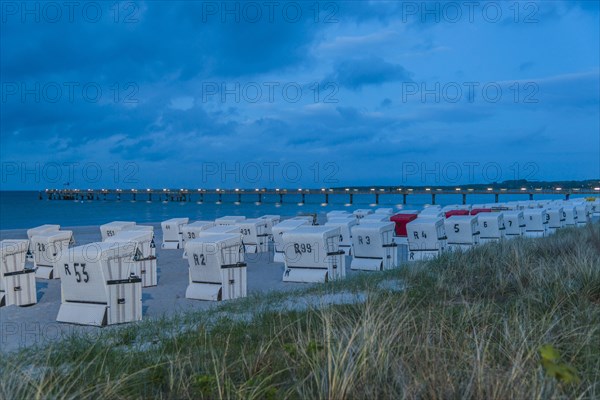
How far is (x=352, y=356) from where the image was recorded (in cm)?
384

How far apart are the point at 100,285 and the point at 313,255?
4.63m

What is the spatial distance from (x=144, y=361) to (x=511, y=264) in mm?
5454

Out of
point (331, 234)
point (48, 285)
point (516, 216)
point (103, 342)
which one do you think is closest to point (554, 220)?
point (516, 216)

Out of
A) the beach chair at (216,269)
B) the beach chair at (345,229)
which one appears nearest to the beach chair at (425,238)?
the beach chair at (345,229)

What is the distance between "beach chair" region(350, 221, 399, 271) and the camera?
527 inches

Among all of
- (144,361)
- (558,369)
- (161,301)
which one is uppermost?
(558,369)

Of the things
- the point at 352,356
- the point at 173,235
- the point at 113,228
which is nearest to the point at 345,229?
the point at 113,228

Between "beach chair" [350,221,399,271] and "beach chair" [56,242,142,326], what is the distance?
245 inches

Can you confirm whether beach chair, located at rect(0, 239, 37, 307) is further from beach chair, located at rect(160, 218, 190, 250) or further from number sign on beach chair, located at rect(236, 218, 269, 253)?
beach chair, located at rect(160, 218, 190, 250)

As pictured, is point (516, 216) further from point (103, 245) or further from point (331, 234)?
point (103, 245)

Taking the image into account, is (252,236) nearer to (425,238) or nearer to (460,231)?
(425,238)

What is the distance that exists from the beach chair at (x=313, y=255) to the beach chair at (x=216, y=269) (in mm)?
1669

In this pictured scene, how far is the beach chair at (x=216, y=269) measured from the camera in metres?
10.1

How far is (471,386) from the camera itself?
10.9 feet
